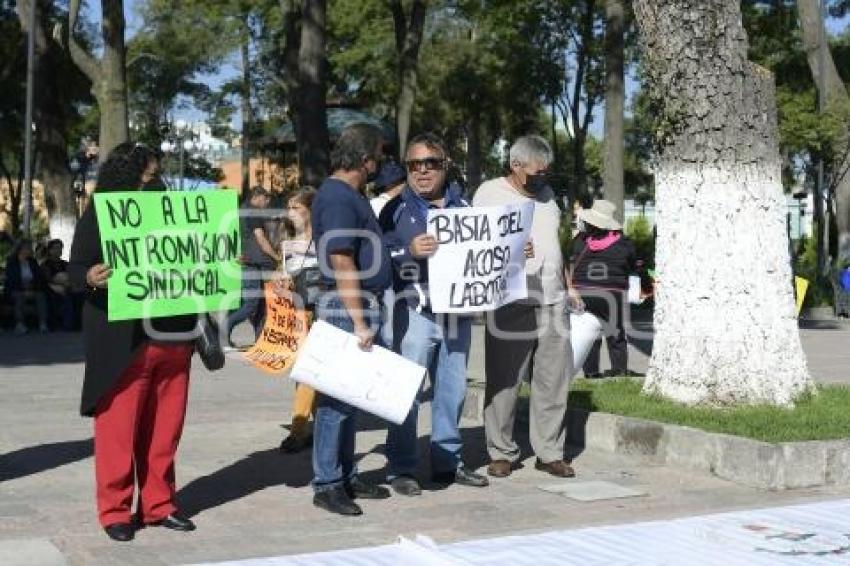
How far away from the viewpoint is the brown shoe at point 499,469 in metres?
8.08

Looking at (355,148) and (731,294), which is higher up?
(355,148)

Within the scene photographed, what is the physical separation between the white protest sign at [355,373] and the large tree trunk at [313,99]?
15.4 meters

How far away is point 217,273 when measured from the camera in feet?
22.3

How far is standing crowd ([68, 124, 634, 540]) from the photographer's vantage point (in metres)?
Result: 6.40

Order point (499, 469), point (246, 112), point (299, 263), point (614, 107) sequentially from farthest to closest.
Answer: point (246, 112) → point (614, 107) → point (299, 263) → point (499, 469)

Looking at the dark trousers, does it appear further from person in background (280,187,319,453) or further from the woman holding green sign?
the woman holding green sign

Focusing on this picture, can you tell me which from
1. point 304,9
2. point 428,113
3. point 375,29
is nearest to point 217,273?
point 304,9

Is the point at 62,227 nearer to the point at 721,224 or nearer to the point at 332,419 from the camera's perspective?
the point at 721,224

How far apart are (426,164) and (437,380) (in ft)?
3.91

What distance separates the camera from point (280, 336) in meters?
9.27

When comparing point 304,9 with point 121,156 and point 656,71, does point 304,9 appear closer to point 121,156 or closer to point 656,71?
point 656,71

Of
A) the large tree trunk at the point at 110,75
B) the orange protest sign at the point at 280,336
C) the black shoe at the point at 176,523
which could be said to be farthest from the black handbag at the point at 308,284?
the large tree trunk at the point at 110,75

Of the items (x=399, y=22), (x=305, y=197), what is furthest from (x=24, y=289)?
(x=399, y=22)

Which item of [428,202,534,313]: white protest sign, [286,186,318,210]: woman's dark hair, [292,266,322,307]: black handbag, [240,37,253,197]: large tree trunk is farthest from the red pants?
[240,37,253,197]: large tree trunk
